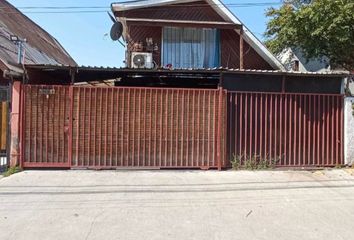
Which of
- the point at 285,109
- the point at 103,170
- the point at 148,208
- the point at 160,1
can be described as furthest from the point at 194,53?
the point at 148,208

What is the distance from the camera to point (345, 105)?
12883mm

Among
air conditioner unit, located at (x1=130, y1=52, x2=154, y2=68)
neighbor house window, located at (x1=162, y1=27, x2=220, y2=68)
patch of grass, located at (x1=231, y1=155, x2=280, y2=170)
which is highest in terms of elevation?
neighbor house window, located at (x1=162, y1=27, x2=220, y2=68)

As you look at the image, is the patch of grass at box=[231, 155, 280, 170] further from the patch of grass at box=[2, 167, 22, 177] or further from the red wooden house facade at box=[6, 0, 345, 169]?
the patch of grass at box=[2, 167, 22, 177]

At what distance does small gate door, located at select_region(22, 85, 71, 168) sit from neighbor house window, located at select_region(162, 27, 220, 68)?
231 inches

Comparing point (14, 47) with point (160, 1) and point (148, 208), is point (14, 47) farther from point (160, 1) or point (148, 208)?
point (148, 208)

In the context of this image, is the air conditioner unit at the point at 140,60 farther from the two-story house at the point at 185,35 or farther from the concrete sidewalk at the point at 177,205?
the concrete sidewalk at the point at 177,205

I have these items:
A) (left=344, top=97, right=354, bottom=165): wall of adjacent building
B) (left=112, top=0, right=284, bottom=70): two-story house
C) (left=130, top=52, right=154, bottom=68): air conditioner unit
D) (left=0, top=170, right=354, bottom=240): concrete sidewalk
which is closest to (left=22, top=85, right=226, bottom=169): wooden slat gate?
(left=0, top=170, right=354, bottom=240): concrete sidewalk

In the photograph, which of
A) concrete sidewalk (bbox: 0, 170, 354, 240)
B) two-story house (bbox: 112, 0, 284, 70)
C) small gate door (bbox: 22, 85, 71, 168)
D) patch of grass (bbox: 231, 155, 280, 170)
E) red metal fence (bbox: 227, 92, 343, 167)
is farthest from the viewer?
two-story house (bbox: 112, 0, 284, 70)

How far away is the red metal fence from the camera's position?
12531mm

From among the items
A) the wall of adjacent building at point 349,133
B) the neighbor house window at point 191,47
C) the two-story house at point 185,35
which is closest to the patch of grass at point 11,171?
the two-story house at point 185,35

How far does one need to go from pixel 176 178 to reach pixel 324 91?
15.6ft

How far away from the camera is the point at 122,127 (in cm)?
1226

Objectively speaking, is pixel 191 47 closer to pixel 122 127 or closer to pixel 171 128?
pixel 171 128

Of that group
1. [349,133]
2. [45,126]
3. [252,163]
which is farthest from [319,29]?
[45,126]
